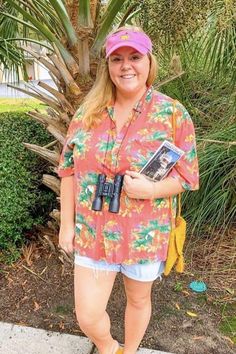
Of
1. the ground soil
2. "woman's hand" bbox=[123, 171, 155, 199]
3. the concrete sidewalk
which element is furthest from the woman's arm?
the ground soil

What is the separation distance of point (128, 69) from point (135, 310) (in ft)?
3.86

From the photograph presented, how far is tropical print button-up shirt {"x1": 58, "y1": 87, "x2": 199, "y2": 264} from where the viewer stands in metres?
1.74

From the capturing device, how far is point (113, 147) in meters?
1.75

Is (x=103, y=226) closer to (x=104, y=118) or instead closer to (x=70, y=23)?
(x=104, y=118)

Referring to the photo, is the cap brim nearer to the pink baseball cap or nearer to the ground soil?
the pink baseball cap

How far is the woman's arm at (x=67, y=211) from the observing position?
1.96 meters

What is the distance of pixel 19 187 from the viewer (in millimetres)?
3295

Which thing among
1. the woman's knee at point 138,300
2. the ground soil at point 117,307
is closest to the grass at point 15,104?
the ground soil at point 117,307

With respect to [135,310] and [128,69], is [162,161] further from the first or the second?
[135,310]

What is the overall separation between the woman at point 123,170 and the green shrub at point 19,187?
141cm

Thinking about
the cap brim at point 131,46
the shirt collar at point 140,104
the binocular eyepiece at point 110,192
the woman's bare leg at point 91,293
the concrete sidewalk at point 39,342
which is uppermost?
the cap brim at point 131,46

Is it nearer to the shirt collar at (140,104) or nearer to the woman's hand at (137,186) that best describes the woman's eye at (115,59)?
the shirt collar at (140,104)

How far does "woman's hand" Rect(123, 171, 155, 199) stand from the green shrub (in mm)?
1676

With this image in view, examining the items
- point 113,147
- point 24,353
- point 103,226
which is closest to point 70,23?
point 113,147
